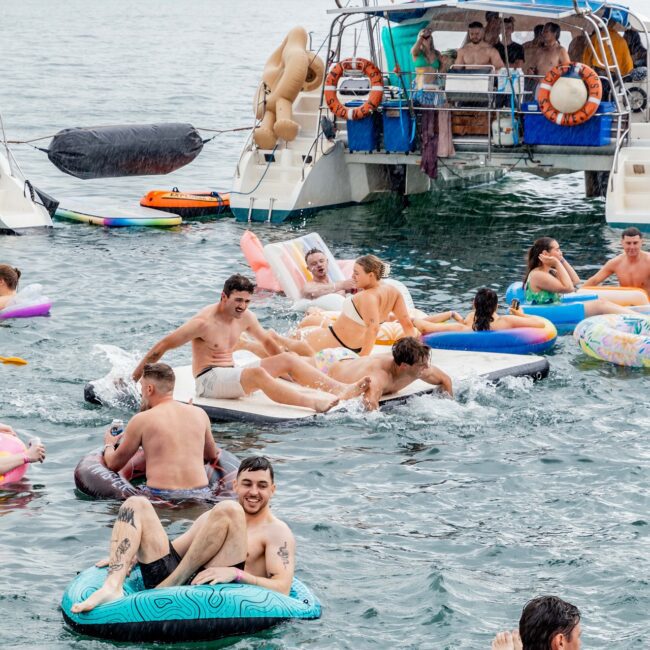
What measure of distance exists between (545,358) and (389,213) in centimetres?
894

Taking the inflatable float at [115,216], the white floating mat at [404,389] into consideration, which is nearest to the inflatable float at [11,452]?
the white floating mat at [404,389]

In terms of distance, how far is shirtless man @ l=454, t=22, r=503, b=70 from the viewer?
64.5 feet

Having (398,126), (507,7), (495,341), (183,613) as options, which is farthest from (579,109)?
(183,613)

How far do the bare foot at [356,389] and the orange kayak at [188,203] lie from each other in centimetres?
1043

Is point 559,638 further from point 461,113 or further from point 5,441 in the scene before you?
point 461,113

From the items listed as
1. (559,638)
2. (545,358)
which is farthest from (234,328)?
(559,638)

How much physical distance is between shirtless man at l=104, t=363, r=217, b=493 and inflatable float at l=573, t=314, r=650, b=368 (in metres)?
5.29

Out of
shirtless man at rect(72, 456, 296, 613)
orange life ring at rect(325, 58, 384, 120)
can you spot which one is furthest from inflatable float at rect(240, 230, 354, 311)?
shirtless man at rect(72, 456, 296, 613)

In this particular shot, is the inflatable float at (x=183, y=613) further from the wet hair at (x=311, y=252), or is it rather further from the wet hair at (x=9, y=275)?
the wet hair at (x=311, y=252)

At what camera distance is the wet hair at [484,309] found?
12.8 meters

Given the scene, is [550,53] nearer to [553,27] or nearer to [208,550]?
[553,27]

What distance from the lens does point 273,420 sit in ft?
34.8

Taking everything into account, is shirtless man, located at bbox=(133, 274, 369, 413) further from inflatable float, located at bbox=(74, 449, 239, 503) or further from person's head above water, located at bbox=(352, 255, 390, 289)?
inflatable float, located at bbox=(74, 449, 239, 503)

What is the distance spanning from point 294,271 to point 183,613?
28.0 feet
